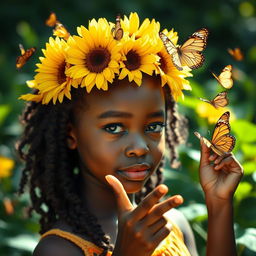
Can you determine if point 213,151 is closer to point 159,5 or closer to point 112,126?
point 112,126

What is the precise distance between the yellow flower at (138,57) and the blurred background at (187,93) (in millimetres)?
343

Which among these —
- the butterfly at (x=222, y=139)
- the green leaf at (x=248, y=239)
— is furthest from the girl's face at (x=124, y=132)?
the green leaf at (x=248, y=239)

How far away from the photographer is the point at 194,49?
101 inches

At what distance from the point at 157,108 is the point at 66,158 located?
1.52ft

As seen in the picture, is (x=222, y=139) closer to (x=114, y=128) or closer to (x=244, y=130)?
(x=114, y=128)

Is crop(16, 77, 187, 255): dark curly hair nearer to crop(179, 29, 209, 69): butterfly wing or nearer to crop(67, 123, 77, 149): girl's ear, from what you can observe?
crop(67, 123, 77, 149): girl's ear

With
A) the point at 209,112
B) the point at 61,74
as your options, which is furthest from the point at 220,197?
the point at 209,112

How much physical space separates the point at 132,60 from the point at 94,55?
0.14 m

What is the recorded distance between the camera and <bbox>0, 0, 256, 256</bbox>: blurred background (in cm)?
327

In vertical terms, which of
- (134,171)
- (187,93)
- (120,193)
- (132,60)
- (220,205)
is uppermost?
(187,93)

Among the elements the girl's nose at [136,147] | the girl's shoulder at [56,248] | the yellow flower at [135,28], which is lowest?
the girl's shoulder at [56,248]

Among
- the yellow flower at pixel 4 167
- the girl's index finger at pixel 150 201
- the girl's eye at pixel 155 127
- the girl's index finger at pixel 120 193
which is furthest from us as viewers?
the yellow flower at pixel 4 167

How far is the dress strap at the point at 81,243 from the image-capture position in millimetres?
2559

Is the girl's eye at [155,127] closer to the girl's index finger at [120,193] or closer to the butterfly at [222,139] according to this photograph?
the butterfly at [222,139]
